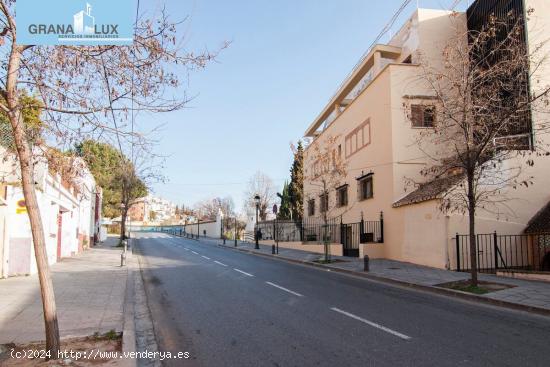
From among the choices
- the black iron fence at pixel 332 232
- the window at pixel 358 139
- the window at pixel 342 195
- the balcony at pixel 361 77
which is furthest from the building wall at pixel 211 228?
the window at pixel 358 139

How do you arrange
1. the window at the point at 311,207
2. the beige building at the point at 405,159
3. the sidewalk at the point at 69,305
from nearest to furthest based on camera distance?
the sidewalk at the point at 69,305 < the beige building at the point at 405,159 < the window at the point at 311,207

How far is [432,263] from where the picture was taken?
18.2m

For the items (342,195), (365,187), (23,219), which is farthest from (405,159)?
(23,219)

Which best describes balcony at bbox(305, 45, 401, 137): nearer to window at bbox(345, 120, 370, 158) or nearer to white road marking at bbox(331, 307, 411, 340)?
window at bbox(345, 120, 370, 158)

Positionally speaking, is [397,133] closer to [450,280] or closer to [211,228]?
[450,280]

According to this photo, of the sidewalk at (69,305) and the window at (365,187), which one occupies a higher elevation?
the window at (365,187)

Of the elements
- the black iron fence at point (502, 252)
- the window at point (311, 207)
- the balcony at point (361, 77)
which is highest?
the balcony at point (361, 77)

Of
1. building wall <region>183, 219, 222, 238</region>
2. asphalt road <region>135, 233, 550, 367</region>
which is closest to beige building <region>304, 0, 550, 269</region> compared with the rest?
asphalt road <region>135, 233, 550, 367</region>

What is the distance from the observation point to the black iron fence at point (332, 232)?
24.5m

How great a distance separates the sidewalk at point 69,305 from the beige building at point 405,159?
1066cm

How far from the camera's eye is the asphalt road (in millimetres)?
6027

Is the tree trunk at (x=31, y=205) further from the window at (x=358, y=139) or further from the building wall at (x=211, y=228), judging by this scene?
the building wall at (x=211, y=228)

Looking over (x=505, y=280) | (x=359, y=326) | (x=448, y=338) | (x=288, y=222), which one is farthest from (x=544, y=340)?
(x=288, y=222)

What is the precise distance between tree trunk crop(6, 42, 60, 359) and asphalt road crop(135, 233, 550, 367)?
150 centimetres
